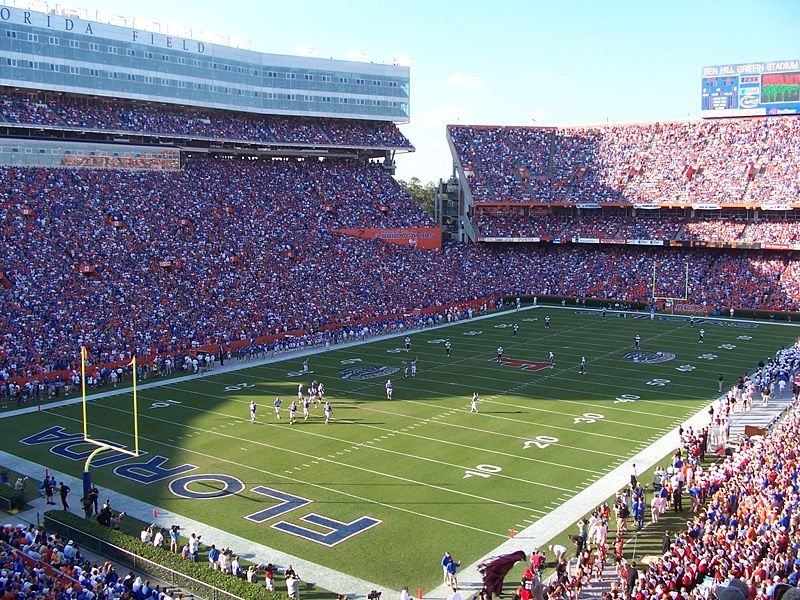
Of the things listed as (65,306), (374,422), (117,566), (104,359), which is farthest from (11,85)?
(117,566)

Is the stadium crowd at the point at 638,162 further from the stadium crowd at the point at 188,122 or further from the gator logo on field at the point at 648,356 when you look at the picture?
the gator logo on field at the point at 648,356

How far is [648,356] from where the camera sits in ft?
125

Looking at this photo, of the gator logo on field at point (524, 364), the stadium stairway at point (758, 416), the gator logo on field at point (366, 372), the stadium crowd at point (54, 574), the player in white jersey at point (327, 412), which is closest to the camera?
the stadium crowd at point (54, 574)

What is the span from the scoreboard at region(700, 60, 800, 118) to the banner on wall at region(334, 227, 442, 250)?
23464 mm

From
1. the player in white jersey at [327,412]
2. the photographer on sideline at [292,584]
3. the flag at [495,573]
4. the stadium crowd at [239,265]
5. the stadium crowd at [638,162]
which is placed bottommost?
the photographer on sideline at [292,584]

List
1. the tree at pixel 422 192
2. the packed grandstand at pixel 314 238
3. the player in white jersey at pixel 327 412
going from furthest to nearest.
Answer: the tree at pixel 422 192 → the packed grandstand at pixel 314 238 → the player in white jersey at pixel 327 412

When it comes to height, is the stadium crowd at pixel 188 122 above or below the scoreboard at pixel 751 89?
below

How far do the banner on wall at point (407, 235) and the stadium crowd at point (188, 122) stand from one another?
8.69 meters

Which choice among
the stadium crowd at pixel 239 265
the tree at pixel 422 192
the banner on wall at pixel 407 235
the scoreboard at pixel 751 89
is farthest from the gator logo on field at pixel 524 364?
the tree at pixel 422 192

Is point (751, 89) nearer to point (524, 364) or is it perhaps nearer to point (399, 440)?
point (524, 364)

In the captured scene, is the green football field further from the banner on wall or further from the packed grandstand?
the banner on wall

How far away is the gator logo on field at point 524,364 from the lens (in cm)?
3538

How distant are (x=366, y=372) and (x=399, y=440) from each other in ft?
33.2

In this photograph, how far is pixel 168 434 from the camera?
84.8ft
